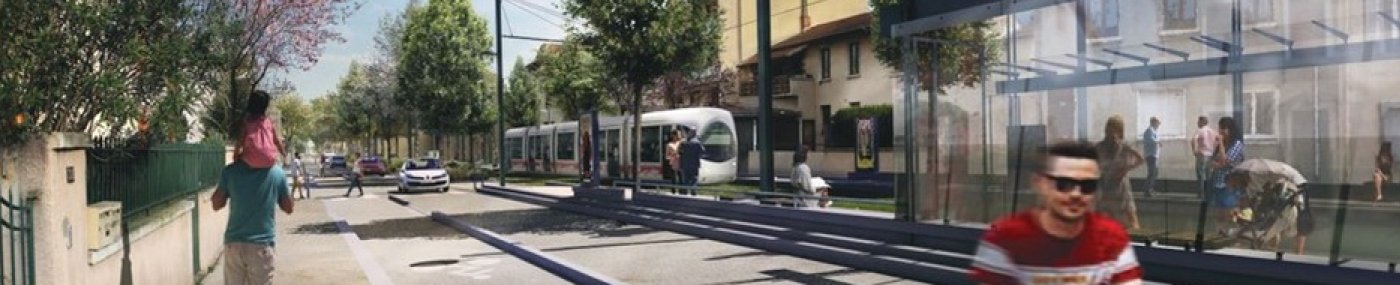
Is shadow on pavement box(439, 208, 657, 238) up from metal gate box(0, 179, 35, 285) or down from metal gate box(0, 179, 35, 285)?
down

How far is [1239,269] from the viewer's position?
6980 mm

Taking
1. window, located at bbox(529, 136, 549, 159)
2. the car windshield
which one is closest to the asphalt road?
the car windshield

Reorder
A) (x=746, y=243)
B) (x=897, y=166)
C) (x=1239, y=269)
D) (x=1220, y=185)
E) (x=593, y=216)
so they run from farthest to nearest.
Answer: (x=593, y=216) < (x=746, y=243) < (x=897, y=166) < (x=1220, y=185) < (x=1239, y=269)

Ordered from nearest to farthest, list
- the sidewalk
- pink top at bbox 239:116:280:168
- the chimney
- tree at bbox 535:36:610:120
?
pink top at bbox 239:116:280:168 → the sidewalk → tree at bbox 535:36:610:120 → the chimney

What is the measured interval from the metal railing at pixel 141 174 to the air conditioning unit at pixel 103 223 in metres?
0.11

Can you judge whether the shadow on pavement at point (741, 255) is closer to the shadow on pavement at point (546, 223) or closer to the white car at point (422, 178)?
the shadow on pavement at point (546, 223)

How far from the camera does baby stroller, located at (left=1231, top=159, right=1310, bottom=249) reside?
275 inches

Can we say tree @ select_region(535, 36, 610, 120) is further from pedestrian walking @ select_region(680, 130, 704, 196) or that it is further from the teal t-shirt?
the teal t-shirt

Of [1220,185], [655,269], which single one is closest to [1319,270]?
[1220,185]

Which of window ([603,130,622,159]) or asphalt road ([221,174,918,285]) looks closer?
asphalt road ([221,174,918,285])

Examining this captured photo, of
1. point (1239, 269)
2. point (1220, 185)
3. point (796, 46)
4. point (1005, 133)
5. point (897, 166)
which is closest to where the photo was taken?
point (1239, 269)

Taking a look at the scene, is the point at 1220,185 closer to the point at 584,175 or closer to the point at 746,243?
the point at 746,243

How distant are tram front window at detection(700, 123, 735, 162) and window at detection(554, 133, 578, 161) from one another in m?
9.56

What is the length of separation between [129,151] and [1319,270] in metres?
8.43
